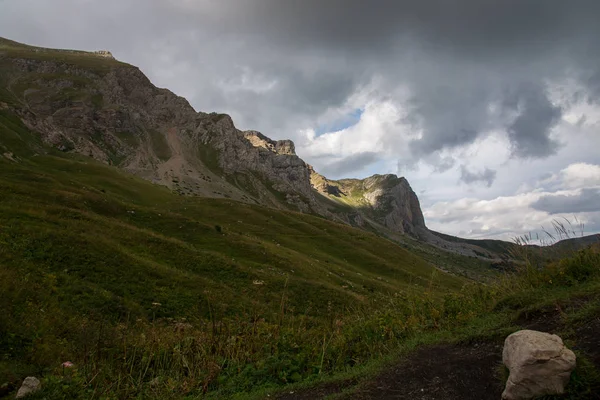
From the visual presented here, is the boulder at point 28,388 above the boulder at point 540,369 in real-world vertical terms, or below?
below

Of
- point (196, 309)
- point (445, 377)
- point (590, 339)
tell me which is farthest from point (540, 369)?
point (196, 309)

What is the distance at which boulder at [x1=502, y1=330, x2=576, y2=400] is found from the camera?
5242mm

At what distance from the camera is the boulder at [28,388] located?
302 inches

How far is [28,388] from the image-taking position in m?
7.85

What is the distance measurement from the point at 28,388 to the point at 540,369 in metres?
9.92

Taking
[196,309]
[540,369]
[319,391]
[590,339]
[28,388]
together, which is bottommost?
[196,309]

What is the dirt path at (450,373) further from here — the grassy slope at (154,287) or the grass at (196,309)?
the grassy slope at (154,287)

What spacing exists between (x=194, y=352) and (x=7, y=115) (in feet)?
468

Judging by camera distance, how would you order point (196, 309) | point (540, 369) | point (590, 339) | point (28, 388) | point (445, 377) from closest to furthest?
point (540, 369), point (590, 339), point (445, 377), point (28, 388), point (196, 309)

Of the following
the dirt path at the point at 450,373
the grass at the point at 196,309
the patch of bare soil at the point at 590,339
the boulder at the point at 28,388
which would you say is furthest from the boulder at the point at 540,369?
the boulder at the point at 28,388

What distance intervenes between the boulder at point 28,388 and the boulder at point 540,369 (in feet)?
30.4

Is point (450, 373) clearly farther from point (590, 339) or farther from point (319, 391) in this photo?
point (319, 391)

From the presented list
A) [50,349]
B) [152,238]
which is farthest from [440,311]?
[152,238]

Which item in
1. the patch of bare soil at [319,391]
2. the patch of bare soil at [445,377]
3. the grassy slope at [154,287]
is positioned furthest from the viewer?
the grassy slope at [154,287]
